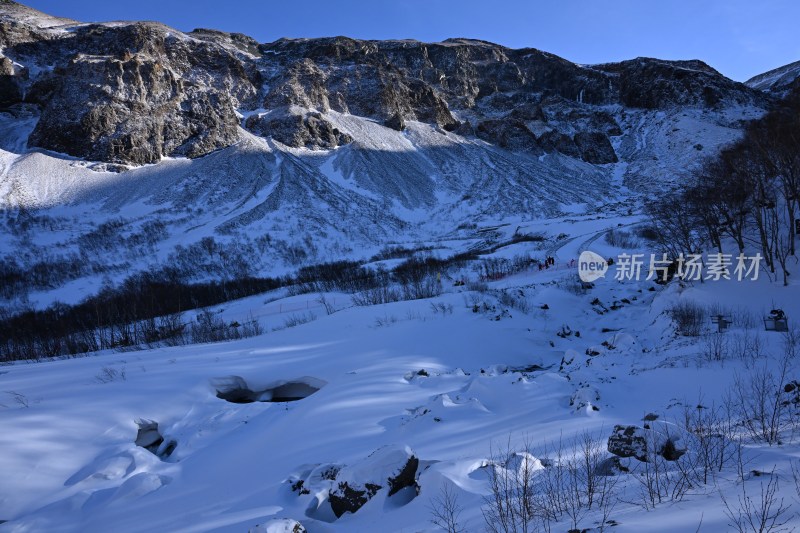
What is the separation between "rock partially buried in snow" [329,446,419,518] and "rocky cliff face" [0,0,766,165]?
63391 mm

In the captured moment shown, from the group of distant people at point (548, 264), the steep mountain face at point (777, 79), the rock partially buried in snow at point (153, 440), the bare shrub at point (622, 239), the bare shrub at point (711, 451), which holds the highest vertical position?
the steep mountain face at point (777, 79)

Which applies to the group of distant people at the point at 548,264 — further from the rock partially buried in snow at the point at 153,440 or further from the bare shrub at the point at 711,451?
the rock partially buried in snow at the point at 153,440

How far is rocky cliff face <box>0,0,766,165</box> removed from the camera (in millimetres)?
57125

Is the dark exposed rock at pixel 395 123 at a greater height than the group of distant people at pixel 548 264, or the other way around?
the dark exposed rock at pixel 395 123

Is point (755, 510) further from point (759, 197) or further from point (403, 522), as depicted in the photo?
point (759, 197)

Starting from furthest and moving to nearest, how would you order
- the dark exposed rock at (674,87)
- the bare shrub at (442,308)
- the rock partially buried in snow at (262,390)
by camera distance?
the dark exposed rock at (674,87)
the bare shrub at (442,308)
the rock partially buried in snow at (262,390)

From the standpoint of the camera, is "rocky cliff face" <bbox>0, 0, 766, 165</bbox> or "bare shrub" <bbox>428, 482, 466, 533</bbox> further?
"rocky cliff face" <bbox>0, 0, 766, 165</bbox>

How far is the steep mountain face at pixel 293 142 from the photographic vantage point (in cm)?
4812

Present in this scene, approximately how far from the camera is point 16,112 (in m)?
59.1

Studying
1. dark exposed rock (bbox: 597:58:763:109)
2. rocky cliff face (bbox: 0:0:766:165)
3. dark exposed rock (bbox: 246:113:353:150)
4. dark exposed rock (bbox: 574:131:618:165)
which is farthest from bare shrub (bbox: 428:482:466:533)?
dark exposed rock (bbox: 597:58:763:109)

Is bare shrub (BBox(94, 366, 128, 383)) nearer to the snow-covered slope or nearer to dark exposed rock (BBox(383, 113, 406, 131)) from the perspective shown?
the snow-covered slope

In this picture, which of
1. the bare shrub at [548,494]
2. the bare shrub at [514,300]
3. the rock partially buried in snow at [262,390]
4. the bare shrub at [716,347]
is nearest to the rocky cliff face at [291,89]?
the bare shrub at [514,300]

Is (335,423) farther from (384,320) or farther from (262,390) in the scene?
(384,320)

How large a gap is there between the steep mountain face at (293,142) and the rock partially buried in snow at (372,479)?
38895 mm
